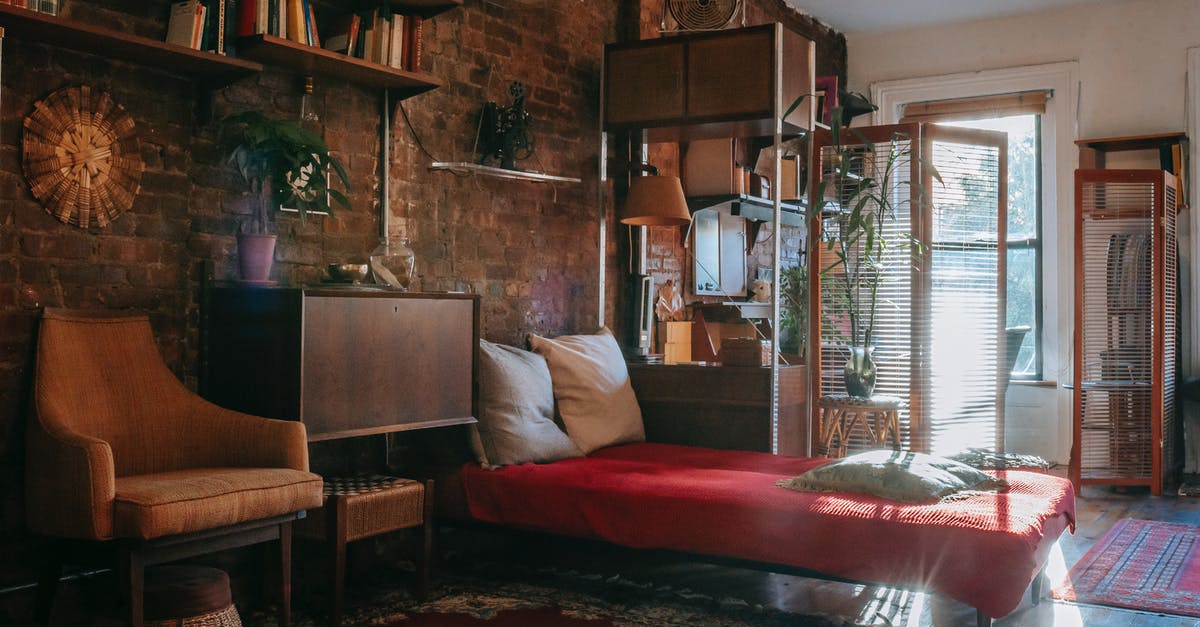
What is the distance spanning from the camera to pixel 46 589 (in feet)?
9.75

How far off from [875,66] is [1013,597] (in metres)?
6.06

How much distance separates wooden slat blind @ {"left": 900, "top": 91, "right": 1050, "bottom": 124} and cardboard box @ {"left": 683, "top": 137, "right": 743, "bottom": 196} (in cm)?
271

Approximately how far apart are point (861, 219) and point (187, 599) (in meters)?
3.99

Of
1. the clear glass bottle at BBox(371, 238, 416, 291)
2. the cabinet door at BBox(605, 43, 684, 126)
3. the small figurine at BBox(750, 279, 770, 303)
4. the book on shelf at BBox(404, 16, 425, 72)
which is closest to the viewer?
the clear glass bottle at BBox(371, 238, 416, 291)

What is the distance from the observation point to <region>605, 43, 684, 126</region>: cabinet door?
525 cm

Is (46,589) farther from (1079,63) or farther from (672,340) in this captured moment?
(1079,63)

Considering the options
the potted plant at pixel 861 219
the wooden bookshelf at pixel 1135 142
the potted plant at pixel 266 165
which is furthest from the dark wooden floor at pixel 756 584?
the wooden bookshelf at pixel 1135 142

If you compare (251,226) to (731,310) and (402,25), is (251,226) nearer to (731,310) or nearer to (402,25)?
(402,25)

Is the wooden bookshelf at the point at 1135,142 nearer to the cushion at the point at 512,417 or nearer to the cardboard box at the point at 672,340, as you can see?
the cardboard box at the point at 672,340

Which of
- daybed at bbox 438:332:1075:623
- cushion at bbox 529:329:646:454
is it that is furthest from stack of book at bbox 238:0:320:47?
cushion at bbox 529:329:646:454

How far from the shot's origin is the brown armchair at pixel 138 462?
8.77 ft

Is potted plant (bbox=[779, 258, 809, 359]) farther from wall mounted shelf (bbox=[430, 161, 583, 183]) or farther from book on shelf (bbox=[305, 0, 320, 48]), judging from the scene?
book on shelf (bbox=[305, 0, 320, 48])

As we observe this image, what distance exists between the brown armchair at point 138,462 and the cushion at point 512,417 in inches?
39.9

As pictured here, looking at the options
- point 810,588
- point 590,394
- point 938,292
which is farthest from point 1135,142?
point 810,588
